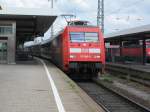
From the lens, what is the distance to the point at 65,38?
26969mm

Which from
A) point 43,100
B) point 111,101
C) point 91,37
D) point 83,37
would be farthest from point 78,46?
point 43,100

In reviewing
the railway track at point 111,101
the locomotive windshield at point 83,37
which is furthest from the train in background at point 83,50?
the railway track at point 111,101

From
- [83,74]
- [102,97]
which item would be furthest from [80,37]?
[102,97]

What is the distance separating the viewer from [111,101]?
18094mm

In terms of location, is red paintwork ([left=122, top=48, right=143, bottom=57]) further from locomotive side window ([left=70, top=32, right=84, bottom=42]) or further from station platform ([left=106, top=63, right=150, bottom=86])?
locomotive side window ([left=70, top=32, right=84, bottom=42])

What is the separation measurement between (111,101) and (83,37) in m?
9.48

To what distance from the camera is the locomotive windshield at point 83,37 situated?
26859 mm

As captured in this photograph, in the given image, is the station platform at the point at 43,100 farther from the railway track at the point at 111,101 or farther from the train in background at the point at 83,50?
the train in background at the point at 83,50

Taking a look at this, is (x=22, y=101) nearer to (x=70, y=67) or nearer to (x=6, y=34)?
(x=70, y=67)

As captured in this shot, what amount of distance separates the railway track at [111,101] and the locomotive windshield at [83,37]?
3581mm

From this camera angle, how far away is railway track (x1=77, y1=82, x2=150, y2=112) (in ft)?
51.1

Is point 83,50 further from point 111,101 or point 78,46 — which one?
point 111,101

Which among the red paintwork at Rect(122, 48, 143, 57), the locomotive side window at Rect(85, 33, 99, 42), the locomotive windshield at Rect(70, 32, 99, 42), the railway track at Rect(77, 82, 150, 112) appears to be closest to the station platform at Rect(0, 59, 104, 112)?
the railway track at Rect(77, 82, 150, 112)

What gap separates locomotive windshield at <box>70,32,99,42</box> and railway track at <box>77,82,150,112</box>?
358 centimetres
